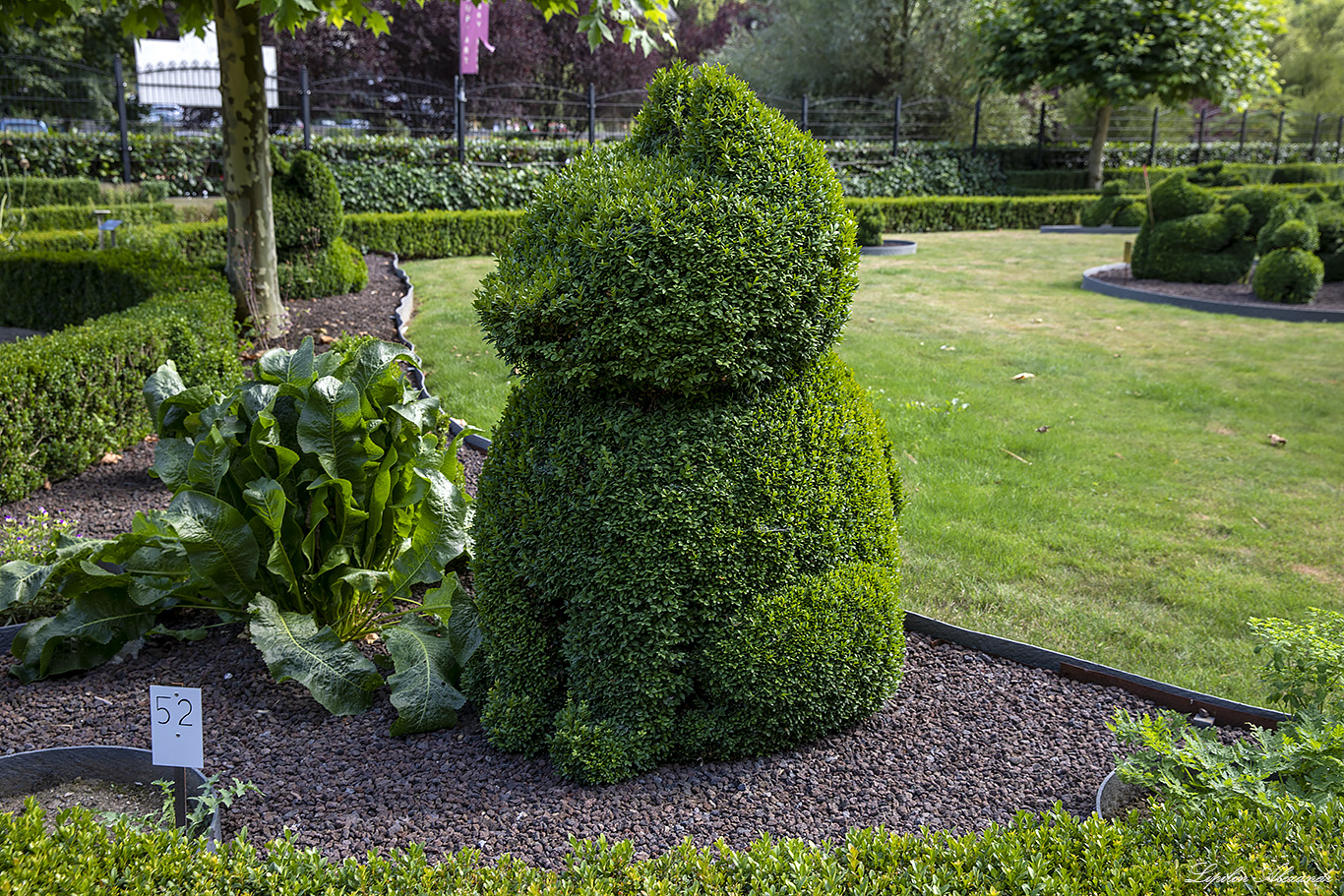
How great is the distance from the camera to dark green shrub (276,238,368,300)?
1061 cm

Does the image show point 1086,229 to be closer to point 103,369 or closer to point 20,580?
point 103,369

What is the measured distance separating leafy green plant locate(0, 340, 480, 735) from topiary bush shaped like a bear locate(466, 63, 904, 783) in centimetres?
59

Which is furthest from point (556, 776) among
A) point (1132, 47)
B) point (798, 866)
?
point (1132, 47)

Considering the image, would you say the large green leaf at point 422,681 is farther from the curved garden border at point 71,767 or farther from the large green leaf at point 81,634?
the large green leaf at point 81,634

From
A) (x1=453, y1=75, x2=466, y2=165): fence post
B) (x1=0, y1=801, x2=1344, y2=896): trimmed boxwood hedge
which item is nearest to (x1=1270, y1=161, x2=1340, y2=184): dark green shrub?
(x1=453, y1=75, x2=466, y2=165): fence post

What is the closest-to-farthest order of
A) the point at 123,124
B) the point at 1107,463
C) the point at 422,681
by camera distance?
the point at 422,681, the point at 1107,463, the point at 123,124

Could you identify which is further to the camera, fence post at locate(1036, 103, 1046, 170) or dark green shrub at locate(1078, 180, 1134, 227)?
fence post at locate(1036, 103, 1046, 170)

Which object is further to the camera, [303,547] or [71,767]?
[303,547]

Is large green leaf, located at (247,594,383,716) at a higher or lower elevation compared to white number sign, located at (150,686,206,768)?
lower

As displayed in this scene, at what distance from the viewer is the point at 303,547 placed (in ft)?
11.2

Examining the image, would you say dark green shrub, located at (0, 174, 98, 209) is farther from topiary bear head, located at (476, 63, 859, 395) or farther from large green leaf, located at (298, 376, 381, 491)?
topiary bear head, located at (476, 63, 859, 395)

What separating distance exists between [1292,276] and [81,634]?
44.8 feet

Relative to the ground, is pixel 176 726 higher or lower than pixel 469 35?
lower

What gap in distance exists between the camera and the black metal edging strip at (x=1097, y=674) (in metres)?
3.23
